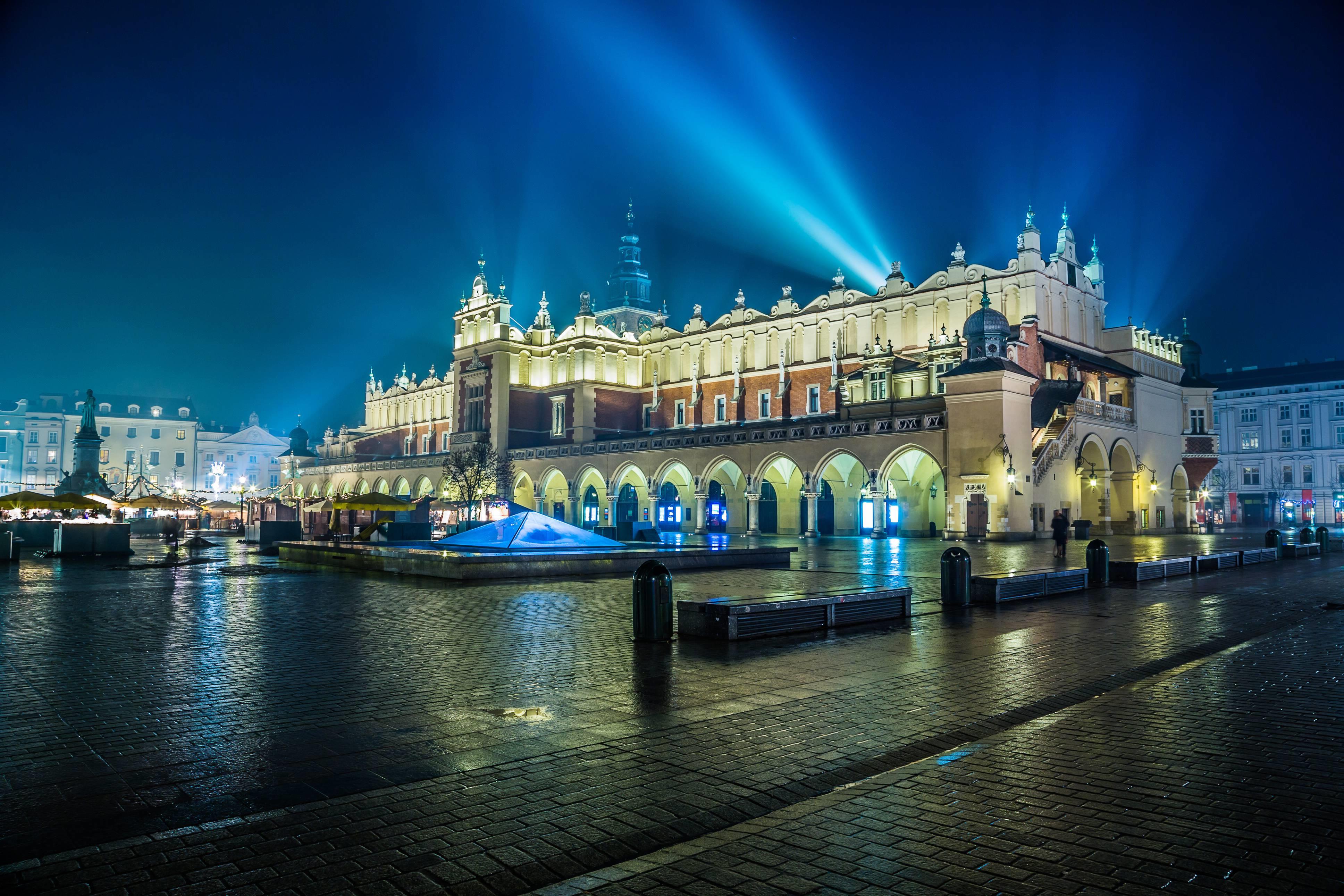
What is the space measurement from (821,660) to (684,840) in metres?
5.10

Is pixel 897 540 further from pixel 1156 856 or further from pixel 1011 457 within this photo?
pixel 1156 856

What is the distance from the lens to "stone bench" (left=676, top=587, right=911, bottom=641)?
10.4 m

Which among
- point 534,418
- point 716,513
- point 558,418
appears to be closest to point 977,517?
point 716,513

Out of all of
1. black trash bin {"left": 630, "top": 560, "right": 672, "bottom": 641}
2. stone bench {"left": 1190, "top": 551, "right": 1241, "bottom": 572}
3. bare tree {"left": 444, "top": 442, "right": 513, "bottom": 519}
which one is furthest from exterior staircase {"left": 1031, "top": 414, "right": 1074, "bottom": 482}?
black trash bin {"left": 630, "top": 560, "right": 672, "bottom": 641}

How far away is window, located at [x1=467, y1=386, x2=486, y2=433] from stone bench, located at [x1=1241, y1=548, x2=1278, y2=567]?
49.4m

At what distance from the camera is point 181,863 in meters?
3.90

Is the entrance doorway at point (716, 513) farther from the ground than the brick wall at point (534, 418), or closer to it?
closer to it

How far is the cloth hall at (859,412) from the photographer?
4106 centimetres

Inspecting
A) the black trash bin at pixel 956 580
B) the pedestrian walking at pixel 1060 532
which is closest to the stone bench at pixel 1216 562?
the pedestrian walking at pixel 1060 532

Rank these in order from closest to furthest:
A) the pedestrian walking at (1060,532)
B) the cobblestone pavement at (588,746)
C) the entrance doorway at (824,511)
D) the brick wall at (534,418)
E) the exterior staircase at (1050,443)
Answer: the cobblestone pavement at (588,746) → the pedestrian walking at (1060,532) → the exterior staircase at (1050,443) → the entrance doorway at (824,511) → the brick wall at (534,418)

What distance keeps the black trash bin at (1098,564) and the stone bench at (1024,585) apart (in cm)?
64

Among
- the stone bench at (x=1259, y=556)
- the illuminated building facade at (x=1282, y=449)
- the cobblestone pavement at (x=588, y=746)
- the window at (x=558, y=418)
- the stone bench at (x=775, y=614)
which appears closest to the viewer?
the cobblestone pavement at (x=588, y=746)

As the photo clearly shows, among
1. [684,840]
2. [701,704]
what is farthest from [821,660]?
[684,840]

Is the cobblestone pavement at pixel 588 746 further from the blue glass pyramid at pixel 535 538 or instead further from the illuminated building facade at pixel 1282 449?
the illuminated building facade at pixel 1282 449
